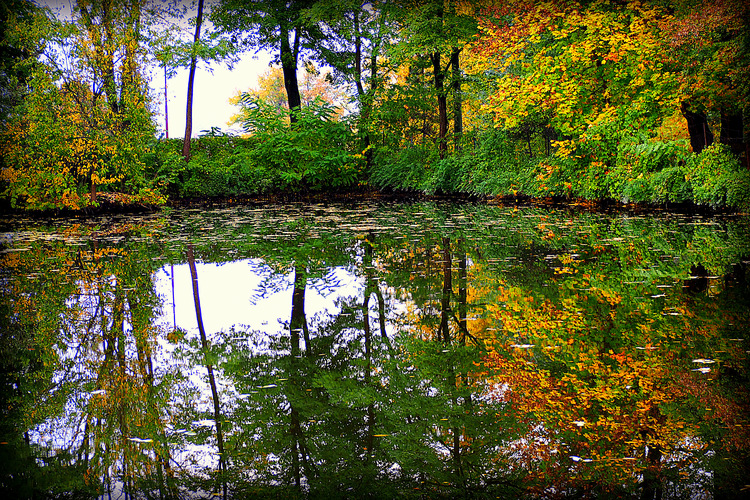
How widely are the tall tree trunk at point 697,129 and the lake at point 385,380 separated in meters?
8.02

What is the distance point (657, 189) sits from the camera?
45.5ft

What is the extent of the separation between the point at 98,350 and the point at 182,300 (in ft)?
5.40

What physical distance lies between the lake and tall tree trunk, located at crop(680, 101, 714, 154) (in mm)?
8019

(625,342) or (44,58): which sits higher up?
(44,58)

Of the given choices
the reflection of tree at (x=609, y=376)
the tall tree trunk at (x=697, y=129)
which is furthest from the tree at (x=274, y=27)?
the reflection of tree at (x=609, y=376)

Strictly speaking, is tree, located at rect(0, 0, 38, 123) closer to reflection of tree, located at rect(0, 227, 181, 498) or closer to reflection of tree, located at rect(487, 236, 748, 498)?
reflection of tree, located at rect(0, 227, 181, 498)

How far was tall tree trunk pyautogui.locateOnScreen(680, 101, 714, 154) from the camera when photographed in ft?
46.4

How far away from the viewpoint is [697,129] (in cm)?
1440

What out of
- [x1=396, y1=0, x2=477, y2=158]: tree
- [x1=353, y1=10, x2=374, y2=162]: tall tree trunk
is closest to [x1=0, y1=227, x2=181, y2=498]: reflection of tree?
[x1=396, y1=0, x2=477, y2=158]: tree

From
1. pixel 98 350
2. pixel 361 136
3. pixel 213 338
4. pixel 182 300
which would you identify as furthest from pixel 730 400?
pixel 361 136

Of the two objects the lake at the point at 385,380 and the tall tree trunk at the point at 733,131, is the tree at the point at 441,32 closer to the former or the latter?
the tall tree trunk at the point at 733,131

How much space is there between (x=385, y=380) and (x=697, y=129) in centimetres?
1426

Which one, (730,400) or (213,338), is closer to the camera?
(730,400)

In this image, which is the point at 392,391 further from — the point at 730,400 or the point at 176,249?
the point at 176,249
